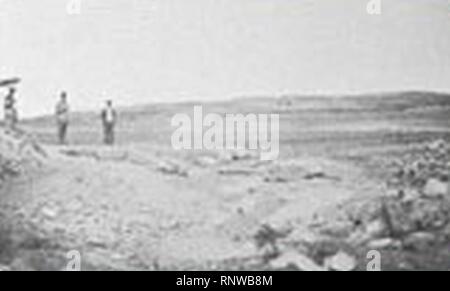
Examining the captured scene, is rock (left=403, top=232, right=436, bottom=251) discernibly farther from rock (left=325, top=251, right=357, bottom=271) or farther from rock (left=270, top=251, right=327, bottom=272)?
rock (left=270, top=251, right=327, bottom=272)

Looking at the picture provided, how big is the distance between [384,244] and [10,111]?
4.15 m

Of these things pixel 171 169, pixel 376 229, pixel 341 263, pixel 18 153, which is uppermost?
pixel 18 153

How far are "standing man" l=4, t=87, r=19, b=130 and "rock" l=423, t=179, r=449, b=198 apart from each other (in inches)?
169

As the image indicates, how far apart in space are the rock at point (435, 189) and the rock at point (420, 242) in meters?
0.42

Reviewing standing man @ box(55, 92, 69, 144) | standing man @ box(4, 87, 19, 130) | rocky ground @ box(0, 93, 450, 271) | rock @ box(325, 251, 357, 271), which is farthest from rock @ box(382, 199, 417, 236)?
standing man @ box(4, 87, 19, 130)

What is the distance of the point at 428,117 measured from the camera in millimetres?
8805

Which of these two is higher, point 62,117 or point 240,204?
point 62,117

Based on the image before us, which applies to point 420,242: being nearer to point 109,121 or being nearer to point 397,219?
point 397,219

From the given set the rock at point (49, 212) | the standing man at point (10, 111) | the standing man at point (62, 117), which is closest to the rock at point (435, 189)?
the rock at point (49, 212)

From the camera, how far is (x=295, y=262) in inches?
316

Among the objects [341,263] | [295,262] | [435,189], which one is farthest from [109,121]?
[435,189]
